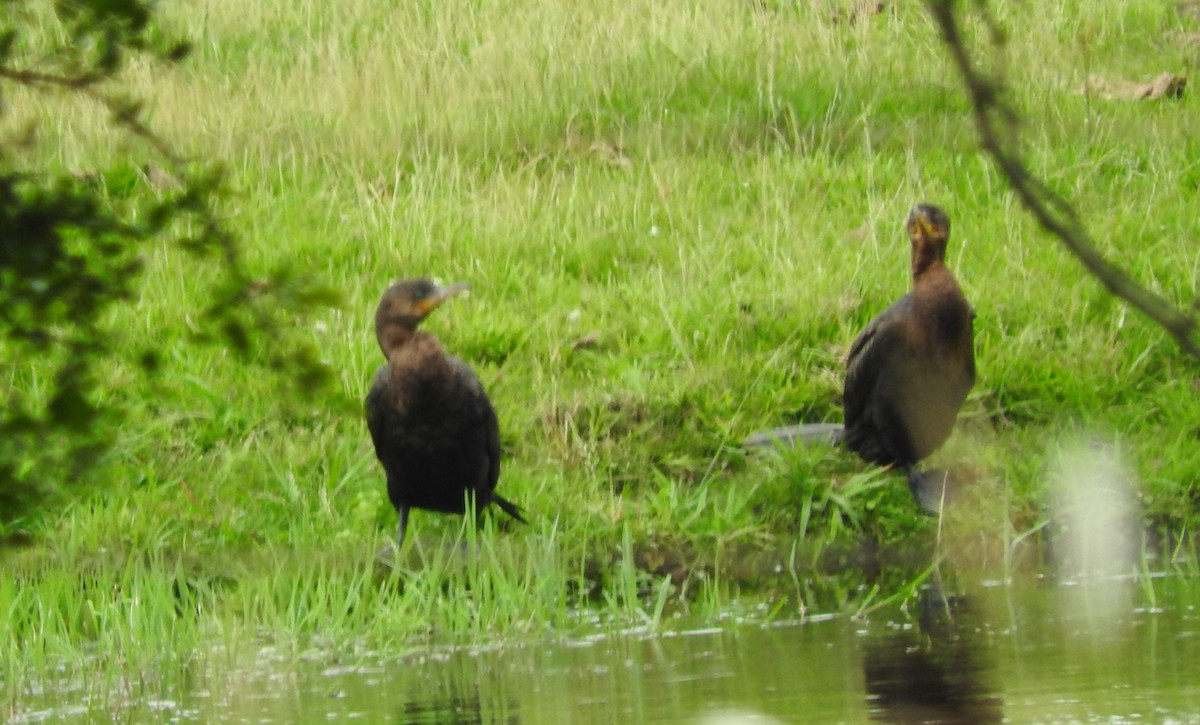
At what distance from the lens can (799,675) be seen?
4031 mm

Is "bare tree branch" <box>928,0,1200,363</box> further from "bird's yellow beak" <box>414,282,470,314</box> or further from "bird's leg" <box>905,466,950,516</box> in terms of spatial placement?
"bird's leg" <box>905,466,950,516</box>

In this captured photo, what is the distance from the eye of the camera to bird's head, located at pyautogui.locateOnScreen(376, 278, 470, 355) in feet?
18.1

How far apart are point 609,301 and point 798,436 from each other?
130 cm

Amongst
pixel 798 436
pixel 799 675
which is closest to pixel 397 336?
pixel 798 436

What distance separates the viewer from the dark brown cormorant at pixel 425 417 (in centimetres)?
543

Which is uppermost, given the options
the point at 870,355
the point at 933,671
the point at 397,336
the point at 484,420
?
the point at 397,336

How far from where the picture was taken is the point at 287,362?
88.7 inches

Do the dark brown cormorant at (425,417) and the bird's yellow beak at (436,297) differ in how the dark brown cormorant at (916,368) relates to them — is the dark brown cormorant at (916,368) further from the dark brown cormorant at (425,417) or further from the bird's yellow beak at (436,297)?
the bird's yellow beak at (436,297)

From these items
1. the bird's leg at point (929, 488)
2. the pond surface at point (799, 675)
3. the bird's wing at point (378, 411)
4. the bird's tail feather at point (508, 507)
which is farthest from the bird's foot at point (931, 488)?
the bird's wing at point (378, 411)

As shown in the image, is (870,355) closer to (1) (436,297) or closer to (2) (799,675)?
(1) (436,297)

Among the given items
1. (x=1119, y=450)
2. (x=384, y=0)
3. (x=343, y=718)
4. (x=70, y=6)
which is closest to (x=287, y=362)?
(x=70, y=6)

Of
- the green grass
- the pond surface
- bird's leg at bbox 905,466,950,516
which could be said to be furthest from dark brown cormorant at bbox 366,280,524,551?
bird's leg at bbox 905,466,950,516

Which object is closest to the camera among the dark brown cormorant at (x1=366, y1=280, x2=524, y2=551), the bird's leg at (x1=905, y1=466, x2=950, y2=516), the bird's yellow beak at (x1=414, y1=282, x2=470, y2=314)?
the dark brown cormorant at (x1=366, y1=280, x2=524, y2=551)

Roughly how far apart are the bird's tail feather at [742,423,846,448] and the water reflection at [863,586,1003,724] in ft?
3.84
